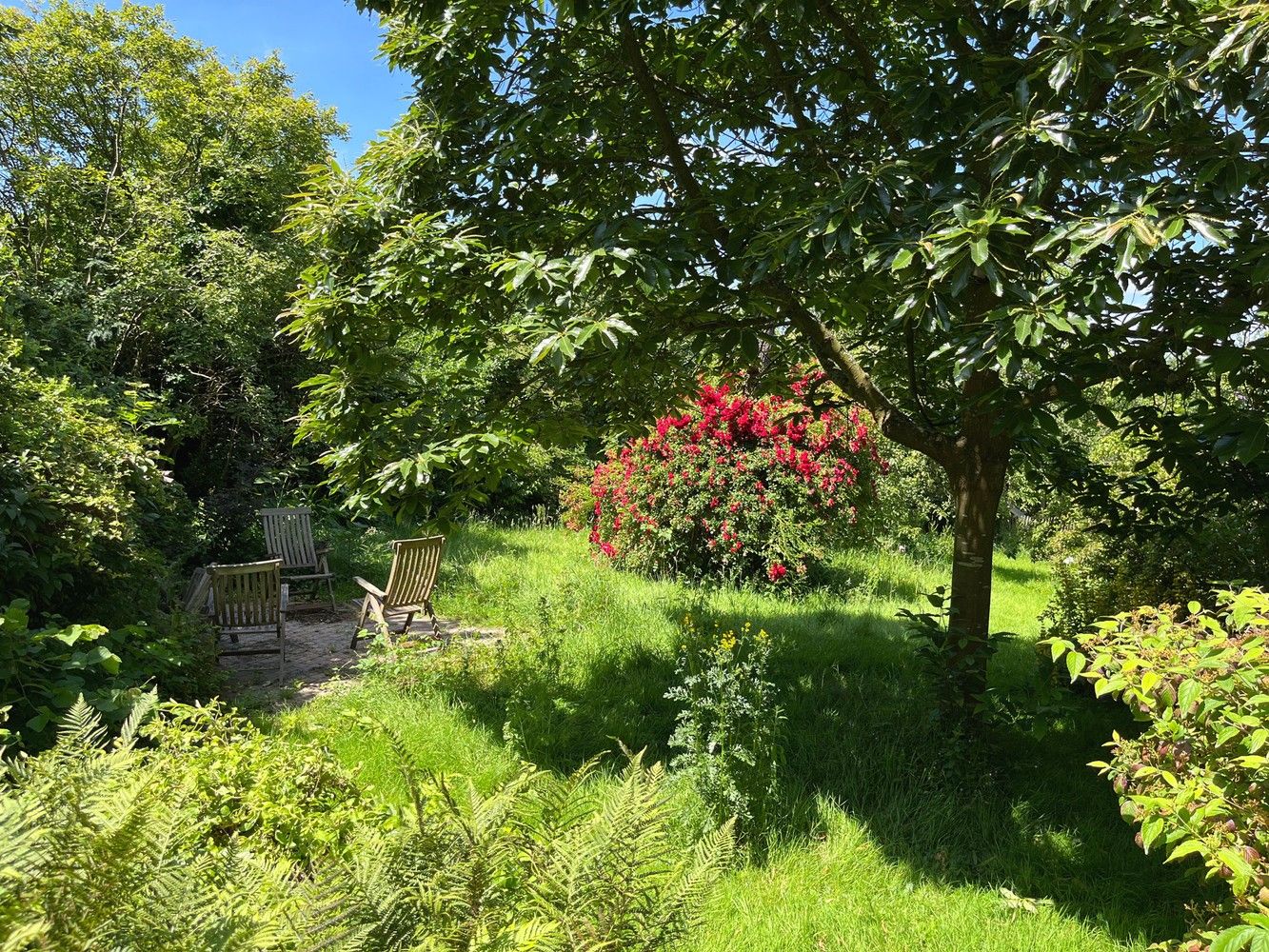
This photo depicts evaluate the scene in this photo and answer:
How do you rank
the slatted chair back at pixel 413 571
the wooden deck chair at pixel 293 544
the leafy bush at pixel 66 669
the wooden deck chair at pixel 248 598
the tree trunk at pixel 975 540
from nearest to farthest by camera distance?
the leafy bush at pixel 66 669 < the tree trunk at pixel 975 540 < the wooden deck chair at pixel 248 598 < the slatted chair back at pixel 413 571 < the wooden deck chair at pixel 293 544

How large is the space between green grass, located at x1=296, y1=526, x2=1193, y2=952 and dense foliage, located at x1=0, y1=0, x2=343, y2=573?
281 centimetres

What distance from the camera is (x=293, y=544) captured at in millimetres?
8688

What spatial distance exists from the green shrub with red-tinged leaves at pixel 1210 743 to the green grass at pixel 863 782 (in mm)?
868

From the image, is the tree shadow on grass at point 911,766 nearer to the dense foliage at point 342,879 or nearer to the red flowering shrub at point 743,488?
the red flowering shrub at point 743,488

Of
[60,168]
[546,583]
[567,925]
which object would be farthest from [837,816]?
[60,168]

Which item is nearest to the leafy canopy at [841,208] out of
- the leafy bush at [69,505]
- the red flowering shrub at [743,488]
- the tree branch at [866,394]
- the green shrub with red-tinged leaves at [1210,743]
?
the tree branch at [866,394]

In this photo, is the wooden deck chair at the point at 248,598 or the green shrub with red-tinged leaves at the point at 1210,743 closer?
the green shrub with red-tinged leaves at the point at 1210,743

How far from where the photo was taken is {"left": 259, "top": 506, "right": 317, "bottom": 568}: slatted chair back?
339 inches

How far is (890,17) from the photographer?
4.48 m

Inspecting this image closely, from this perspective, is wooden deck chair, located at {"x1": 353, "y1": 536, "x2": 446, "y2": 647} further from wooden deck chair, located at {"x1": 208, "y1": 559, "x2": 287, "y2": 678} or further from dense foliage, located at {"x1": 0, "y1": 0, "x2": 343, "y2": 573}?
dense foliage, located at {"x1": 0, "y1": 0, "x2": 343, "y2": 573}

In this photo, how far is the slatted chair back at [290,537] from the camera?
8602 mm

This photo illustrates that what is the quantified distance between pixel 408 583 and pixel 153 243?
5667mm

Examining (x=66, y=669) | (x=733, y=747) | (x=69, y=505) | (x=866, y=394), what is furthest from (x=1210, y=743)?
(x=69, y=505)

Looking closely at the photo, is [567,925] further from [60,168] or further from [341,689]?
[60,168]
